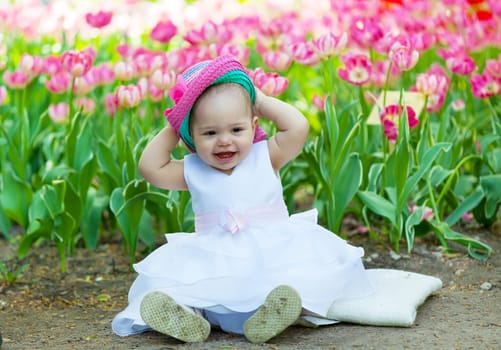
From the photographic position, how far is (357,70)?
3.56 metres

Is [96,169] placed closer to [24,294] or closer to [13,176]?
[13,176]

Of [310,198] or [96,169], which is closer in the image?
[96,169]

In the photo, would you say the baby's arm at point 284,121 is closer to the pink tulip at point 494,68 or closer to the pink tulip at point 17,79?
the pink tulip at point 494,68

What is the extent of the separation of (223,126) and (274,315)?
1.80ft

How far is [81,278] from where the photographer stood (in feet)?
11.6

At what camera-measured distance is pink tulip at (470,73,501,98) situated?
369 cm

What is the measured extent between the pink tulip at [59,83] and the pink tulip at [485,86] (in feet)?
5.31

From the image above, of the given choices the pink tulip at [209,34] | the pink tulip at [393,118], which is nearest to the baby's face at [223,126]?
the pink tulip at [393,118]

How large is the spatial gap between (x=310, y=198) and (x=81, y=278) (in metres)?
1.41

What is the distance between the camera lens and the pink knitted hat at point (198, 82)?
2633mm

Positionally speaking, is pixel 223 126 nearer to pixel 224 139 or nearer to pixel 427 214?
pixel 224 139

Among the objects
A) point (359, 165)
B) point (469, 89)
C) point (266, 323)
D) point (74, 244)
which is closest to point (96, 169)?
point (74, 244)

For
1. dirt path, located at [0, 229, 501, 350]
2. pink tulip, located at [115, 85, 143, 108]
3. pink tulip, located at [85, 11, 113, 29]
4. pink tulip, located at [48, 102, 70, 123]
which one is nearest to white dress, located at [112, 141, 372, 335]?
dirt path, located at [0, 229, 501, 350]

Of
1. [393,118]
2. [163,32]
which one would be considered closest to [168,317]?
[393,118]
